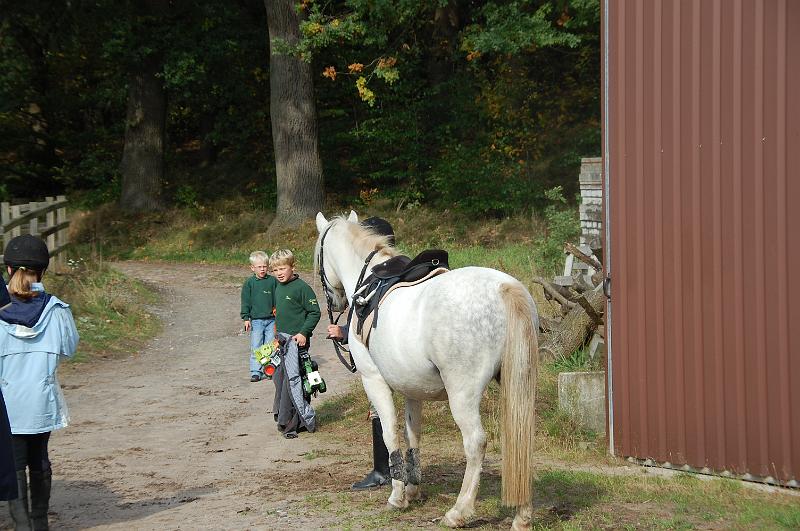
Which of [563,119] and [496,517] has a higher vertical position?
[563,119]

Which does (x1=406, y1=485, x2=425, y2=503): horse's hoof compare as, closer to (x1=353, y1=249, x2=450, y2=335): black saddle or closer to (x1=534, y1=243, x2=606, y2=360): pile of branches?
(x1=353, y1=249, x2=450, y2=335): black saddle

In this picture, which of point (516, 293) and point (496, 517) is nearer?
point (516, 293)

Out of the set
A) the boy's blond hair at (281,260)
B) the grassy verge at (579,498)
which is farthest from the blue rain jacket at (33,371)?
the boy's blond hair at (281,260)

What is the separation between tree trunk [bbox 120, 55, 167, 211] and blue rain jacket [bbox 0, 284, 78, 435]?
22489 millimetres

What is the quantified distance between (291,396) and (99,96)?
23149mm

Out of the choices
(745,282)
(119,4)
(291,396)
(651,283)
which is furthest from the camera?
(119,4)

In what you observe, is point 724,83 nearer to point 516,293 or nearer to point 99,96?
point 516,293

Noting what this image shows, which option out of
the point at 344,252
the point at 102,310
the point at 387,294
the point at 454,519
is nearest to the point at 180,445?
the point at 344,252

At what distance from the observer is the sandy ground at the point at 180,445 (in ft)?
22.3

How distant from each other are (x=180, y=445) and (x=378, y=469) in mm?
2629

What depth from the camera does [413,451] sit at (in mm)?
6551

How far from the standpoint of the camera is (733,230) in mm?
6934

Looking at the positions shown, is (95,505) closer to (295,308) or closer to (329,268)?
(329,268)

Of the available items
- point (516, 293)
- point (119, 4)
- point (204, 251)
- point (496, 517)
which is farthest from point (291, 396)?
point (119, 4)
